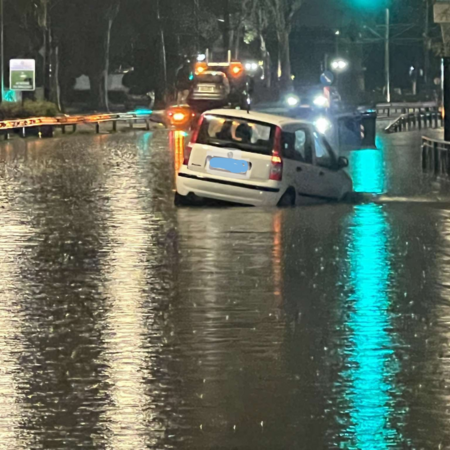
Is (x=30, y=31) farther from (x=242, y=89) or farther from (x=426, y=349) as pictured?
(x=426, y=349)

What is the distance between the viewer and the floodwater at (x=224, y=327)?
7.03 m

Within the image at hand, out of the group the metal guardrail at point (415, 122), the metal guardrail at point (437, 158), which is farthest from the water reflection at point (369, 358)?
the metal guardrail at point (415, 122)

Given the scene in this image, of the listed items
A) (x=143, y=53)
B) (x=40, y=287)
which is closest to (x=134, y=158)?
(x=40, y=287)

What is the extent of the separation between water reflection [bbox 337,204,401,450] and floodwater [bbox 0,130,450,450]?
0.06ft

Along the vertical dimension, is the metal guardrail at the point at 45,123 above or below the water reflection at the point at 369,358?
above

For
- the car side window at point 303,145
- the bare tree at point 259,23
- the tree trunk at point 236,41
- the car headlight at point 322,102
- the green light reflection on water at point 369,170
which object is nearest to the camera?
the car side window at point 303,145

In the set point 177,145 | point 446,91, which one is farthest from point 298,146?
point 177,145

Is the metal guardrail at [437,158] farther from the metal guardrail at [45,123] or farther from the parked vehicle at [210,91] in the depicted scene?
the parked vehicle at [210,91]

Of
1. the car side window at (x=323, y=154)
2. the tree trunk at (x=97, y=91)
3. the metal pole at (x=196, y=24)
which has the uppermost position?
the metal pole at (x=196, y=24)

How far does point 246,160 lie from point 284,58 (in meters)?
73.8

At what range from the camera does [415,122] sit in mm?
59812

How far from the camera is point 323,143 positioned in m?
19.4

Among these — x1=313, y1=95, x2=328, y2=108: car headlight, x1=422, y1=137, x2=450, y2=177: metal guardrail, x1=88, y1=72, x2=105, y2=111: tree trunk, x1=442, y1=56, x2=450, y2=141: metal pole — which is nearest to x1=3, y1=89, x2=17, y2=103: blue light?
x1=313, y1=95, x2=328, y2=108: car headlight

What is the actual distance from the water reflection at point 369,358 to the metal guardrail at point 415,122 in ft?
136
